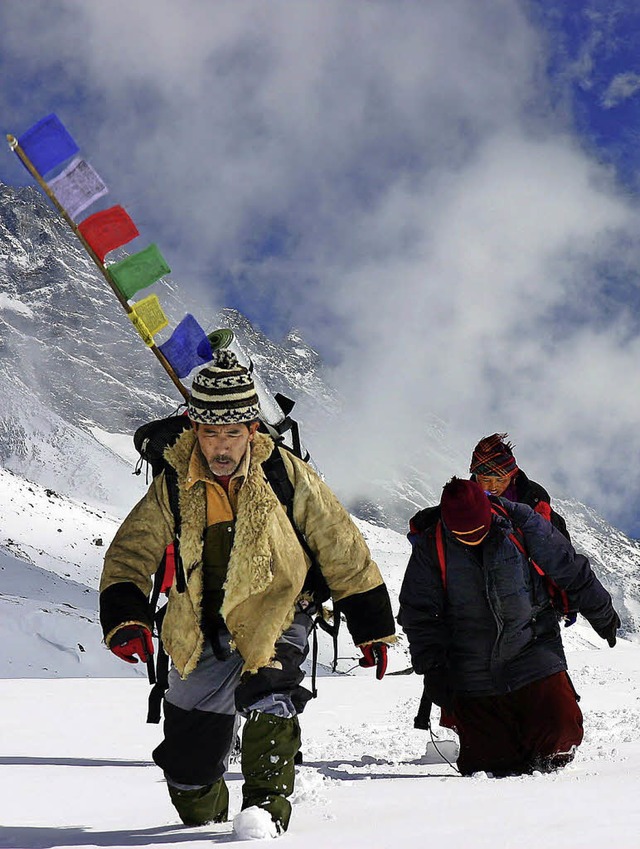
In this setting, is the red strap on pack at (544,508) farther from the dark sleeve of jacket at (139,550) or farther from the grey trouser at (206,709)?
the dark sleeve of jacket at (139,550)

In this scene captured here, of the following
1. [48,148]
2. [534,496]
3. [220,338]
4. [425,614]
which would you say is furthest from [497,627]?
[48,148]

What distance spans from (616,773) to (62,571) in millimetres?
32092

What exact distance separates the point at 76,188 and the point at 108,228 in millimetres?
622

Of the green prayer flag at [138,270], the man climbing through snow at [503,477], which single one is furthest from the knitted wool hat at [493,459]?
the green prayer flag at [138,270]

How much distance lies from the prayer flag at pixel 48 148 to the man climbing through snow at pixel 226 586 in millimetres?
6003

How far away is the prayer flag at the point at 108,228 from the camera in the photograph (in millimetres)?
8172

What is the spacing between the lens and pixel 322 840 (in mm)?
2473

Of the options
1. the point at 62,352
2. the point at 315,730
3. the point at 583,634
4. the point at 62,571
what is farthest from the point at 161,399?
the point at 315,730

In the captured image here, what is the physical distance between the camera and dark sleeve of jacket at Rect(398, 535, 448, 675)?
4477mm

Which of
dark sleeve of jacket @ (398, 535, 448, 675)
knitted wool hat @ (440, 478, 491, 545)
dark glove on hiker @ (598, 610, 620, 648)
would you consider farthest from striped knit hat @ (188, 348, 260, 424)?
dark glove on hiker @ (598, 610, 620, 648)

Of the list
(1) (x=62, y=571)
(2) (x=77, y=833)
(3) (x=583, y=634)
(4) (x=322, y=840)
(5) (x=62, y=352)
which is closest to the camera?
(4) (x=322, y=840)

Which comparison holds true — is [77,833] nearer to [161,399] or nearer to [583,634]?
[583,634]

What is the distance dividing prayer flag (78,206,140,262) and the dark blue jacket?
16.0 feet

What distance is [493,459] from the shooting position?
5504 millimetres
